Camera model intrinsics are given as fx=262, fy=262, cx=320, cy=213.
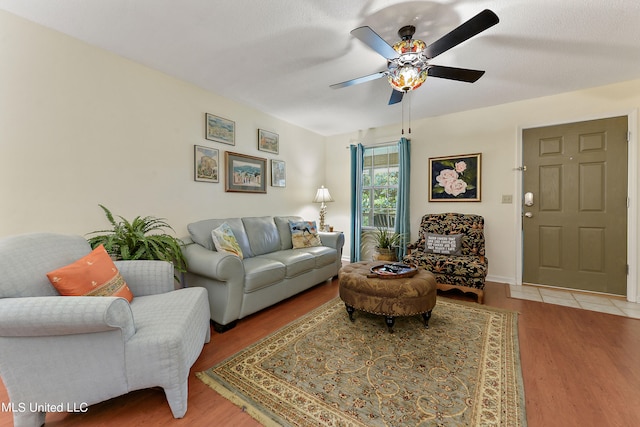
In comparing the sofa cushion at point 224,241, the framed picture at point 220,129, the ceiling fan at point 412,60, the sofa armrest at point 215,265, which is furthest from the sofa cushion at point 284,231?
the ceiling fan at point 412,60

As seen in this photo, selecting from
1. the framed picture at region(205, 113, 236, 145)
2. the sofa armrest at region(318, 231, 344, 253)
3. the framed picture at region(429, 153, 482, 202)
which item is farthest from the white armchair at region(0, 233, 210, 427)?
the framed picture at region(429, 153, 482, 202)

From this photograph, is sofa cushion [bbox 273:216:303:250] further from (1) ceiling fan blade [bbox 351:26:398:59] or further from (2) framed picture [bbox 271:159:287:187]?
(1) ceiling fan blade [bbox 351:26:398:59]

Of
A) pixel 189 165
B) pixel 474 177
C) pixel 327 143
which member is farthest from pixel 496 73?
pixel 189 165

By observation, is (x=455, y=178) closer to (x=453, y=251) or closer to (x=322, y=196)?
(x=453, y=251)

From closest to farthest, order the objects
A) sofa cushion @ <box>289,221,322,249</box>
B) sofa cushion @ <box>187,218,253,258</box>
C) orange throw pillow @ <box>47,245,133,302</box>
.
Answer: orange throw pillow @ <box>47,245,133,302</box>
sofa cushion @ <box>187,218,253,258</box>
sofa cushion @ <box>289,221,322,249</box>

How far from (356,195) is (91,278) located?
3.79m

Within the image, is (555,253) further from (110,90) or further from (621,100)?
(110,90)

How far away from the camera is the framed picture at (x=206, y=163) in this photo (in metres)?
2.97

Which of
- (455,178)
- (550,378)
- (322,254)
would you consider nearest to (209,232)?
(322,254)

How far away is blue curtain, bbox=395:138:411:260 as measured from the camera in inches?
163

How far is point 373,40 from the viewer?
1683mm

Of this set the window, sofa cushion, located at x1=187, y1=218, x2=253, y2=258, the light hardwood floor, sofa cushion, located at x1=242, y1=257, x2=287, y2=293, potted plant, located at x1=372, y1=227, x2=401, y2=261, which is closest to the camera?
the light hardwood floor

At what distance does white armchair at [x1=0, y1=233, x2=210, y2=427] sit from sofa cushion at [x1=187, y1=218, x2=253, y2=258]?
1.30 metres

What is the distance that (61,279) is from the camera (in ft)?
4.72
